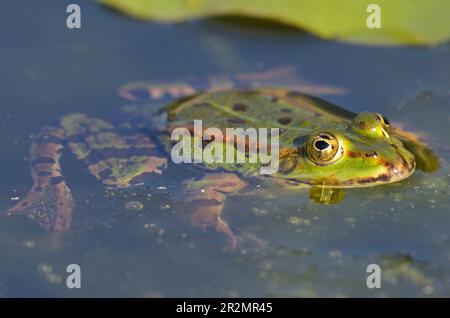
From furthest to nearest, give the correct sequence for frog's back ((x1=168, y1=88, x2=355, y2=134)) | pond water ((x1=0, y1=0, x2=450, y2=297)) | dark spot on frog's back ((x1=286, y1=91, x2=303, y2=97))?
dark spot on frog's back ((x1=286, y1=91, x2=303, y2=97)) → frog's back ((x1=168, y1=88, x2=355, y2=134)) → pond water ((x1=0, y1=0, x2=450, y2=297))

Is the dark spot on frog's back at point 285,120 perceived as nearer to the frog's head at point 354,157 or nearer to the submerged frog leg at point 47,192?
the frog's head at point 354,157

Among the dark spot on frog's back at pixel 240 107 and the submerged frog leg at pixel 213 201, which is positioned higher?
the dark spot on frog's back at pixel 240 107

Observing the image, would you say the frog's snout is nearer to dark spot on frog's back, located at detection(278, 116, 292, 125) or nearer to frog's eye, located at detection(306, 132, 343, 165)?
frog's eye, located at detection(306, 132, 343, 165)

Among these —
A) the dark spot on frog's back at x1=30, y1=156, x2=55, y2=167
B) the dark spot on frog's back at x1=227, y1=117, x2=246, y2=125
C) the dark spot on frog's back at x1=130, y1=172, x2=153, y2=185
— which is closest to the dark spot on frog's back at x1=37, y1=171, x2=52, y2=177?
the dark spot on frog's back at x1=30, y1=156, x2=55, y2=167

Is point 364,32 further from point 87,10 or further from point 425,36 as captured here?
point 87,10

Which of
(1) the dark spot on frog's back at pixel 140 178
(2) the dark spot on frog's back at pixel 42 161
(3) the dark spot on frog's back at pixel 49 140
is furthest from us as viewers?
(3) the dark spot on frog's back at pixel 49 140

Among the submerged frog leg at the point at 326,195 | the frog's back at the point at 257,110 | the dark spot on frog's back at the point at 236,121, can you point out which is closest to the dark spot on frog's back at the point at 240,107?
the frog's back at the point at 257,110
